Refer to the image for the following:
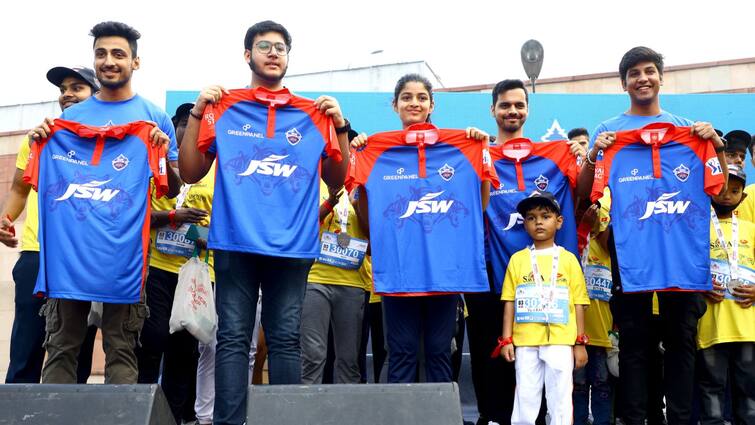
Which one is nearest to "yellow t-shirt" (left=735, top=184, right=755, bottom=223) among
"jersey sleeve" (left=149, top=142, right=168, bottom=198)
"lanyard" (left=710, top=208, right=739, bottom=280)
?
"lanyard" (left=710, top=208, right=739, bottom=280)

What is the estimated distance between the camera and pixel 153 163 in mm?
3990

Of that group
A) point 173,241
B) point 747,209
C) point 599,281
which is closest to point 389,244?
point 173,241

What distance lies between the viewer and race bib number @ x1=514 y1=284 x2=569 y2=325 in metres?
4.19

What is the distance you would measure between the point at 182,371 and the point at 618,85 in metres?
6.75

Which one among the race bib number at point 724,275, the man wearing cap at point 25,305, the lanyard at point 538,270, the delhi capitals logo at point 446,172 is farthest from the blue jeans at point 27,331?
the race bib number at point 724,275

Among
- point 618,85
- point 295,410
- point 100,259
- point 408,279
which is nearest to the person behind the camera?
point 295,410

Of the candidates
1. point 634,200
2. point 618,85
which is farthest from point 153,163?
point 618,85

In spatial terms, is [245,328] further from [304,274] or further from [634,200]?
[634,200]

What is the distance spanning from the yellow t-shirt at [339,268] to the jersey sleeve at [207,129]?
4.69 ft

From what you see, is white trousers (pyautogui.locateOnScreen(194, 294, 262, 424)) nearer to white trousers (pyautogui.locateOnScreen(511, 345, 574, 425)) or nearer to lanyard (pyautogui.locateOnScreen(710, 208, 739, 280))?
white trousers (pyautogui.locateOnScreen(511, 345, 574, 425))

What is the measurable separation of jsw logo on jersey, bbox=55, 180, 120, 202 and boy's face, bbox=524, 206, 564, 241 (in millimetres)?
2334

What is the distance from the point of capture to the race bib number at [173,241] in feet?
15.6

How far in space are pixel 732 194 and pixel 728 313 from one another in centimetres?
79

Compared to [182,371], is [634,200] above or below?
above
